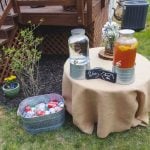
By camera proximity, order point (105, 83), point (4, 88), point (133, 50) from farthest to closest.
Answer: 1. point (4, 88)
2. point (105, 83)
3. point (133, 50)

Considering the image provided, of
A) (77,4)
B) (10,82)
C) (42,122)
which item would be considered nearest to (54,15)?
(77,4)

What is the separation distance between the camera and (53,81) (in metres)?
4.55

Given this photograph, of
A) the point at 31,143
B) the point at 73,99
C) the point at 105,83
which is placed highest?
the point at 105,83

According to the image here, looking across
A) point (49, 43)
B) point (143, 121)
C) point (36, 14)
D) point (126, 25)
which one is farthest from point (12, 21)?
point (126, 25)

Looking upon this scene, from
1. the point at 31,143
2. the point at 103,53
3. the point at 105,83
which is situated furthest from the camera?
the point at 103,53

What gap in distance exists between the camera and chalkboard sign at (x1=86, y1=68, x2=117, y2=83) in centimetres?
313

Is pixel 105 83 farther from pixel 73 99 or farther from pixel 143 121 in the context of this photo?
pixel 143 121

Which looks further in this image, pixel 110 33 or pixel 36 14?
pixel 36 14

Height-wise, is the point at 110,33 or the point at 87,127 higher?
the point at 110,33

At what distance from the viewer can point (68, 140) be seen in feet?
11.2

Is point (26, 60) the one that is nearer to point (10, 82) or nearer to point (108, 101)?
point (10, 82)

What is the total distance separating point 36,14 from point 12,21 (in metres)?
0.40

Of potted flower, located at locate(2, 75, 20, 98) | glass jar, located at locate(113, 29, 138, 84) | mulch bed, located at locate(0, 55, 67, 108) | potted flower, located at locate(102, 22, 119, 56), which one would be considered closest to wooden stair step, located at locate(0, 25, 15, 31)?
potted flower, located at locate(2, 75, 20, 98)

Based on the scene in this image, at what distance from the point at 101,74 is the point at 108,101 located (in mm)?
313
